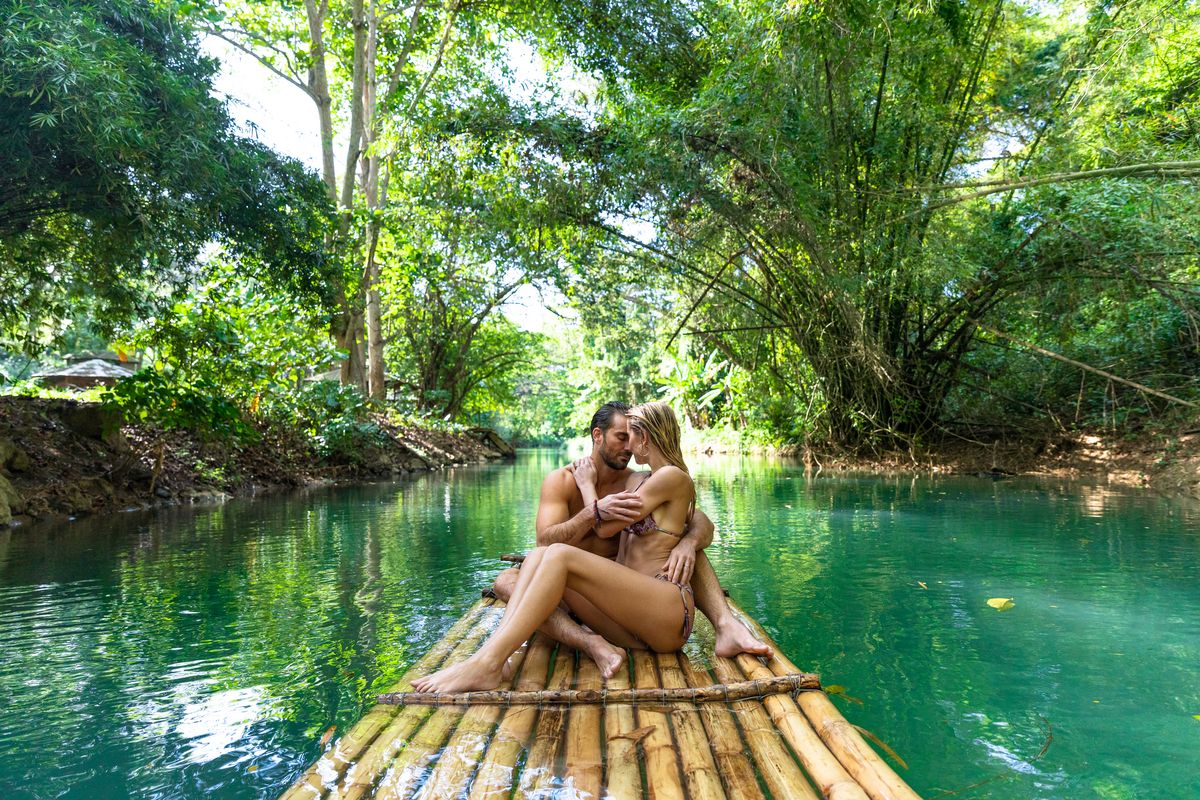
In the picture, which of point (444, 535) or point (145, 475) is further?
point (145, 475)

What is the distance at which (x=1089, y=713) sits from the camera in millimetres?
2955

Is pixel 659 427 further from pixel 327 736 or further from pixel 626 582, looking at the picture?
pixel 327 736

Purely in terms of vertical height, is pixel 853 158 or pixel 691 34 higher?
pixel 691 34

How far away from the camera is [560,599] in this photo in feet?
9.62

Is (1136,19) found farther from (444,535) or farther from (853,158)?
(444,535)

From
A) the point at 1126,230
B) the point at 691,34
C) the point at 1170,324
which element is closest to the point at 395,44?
the point at 691,34

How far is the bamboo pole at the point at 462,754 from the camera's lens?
1.89 metres

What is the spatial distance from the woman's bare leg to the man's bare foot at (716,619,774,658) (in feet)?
0.56

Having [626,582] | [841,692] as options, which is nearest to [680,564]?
[626,582]

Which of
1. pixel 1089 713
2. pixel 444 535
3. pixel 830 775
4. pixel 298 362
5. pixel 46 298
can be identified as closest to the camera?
pixel 830 775

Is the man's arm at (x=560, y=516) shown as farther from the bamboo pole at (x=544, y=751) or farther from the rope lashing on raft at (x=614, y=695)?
the rope lashing on raft at (x=614, y=695)

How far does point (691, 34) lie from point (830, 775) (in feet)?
36.8

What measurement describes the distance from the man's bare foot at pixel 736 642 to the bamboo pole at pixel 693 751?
1.04ft

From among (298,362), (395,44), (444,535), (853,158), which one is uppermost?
(395,44)
